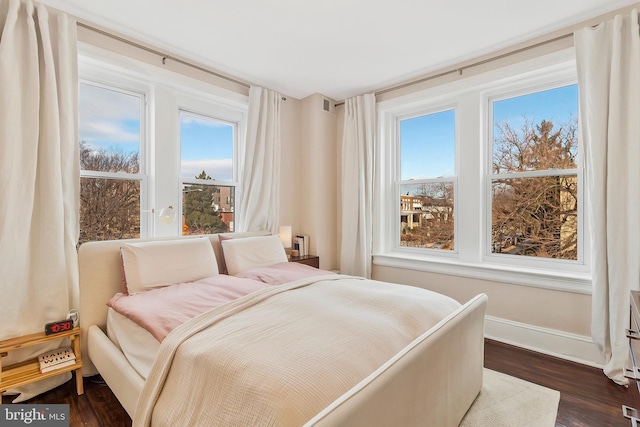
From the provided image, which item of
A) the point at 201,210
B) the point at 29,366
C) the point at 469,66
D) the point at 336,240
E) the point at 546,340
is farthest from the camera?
the point at 336,240

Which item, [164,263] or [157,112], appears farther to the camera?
[157,112]

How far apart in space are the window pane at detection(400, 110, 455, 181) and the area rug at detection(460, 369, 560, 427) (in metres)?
2.01

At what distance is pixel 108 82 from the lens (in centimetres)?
254

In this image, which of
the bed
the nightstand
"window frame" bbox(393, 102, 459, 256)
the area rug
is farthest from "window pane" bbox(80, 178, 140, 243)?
the area rug

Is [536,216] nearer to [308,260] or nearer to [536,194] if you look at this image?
[536,194]

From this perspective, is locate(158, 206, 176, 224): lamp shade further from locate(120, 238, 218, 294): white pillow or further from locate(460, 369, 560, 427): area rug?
locate(460, 369, 560, 427): area rug

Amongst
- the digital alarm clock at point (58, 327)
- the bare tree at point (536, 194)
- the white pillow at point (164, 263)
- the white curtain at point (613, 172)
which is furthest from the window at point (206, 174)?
the white curtain at point (613, 172)

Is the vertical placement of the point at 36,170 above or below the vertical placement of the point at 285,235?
above

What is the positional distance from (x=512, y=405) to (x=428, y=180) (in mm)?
2209

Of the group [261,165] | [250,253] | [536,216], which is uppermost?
[261,165]

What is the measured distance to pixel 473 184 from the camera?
3.04m

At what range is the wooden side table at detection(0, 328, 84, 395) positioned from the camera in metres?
1.76

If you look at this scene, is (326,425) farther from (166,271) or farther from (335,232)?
(335,232)

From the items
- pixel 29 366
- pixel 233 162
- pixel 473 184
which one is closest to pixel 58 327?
A: pixel 29 366
